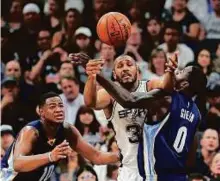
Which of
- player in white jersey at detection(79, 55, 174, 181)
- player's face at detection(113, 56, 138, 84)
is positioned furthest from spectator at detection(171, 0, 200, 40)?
player's face at detection(113, 56, 138, 84)

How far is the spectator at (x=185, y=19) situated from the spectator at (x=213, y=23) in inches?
6.3

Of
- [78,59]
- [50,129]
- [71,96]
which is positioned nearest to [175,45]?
[71,96]

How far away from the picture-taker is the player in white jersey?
23.5 ft

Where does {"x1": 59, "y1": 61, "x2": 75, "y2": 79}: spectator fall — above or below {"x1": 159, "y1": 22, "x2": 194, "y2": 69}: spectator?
below

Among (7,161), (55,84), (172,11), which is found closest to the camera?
(7,161)

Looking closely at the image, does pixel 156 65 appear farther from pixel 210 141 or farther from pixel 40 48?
pixel 40 48

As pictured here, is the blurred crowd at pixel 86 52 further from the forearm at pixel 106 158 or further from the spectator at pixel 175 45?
the forearm at pixel 106 158

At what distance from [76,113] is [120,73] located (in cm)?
383

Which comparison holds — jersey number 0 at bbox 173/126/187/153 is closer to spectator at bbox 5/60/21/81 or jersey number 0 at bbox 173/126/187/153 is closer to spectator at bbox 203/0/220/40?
spectator at bbox 203/0/220/40

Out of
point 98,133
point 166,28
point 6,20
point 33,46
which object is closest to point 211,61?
point 166,28

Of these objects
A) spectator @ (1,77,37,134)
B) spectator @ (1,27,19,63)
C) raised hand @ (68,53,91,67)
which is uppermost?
spectator @ (1,27,19,63)

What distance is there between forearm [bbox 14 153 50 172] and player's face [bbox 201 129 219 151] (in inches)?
132

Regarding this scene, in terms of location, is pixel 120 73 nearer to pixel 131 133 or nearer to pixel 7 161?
pixel 131 133

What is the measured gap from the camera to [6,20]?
12.9 m
